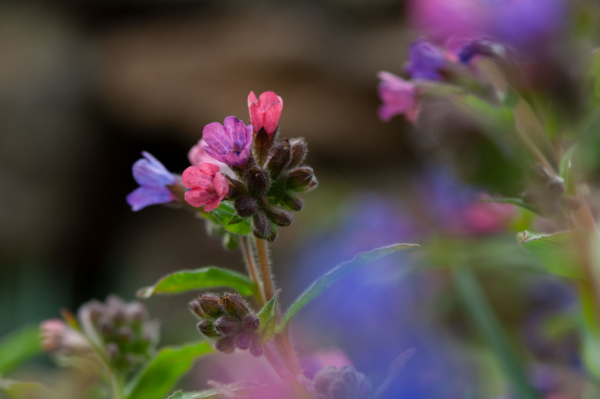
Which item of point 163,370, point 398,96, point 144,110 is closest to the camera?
point 163,370

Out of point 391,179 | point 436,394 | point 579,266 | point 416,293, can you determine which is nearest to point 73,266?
point 391,179

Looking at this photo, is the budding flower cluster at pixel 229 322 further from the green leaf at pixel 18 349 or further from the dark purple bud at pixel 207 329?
the green leaf at pixel 18 349

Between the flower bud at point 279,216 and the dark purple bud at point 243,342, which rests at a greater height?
the flower bud at point 279,216

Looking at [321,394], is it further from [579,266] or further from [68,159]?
[68,159]

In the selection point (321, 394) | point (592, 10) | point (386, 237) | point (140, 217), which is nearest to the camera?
point (321, 394)

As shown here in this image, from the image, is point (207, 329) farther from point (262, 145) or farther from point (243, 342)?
point (262, 145)

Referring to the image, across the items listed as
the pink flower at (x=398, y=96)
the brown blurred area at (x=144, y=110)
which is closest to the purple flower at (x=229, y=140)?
the pink flower at (x=398, y=96)

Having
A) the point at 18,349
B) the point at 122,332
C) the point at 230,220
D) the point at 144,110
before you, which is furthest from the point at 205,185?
the point at 144,110
